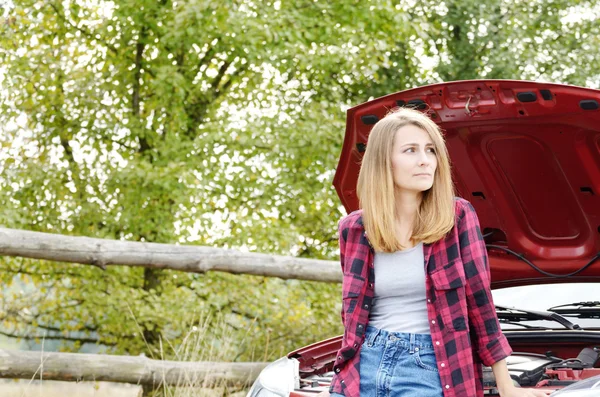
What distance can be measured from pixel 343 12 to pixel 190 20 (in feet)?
5.79

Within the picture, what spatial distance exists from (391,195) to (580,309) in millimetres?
1645

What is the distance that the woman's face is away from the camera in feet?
8.68

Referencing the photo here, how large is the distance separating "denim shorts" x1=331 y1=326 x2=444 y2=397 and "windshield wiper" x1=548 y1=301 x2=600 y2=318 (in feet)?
5.21

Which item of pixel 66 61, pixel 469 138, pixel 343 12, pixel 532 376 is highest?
pixel 343 12

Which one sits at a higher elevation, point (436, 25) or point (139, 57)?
point (436, 25)

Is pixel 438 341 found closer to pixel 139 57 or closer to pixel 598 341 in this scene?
pixel 598 341

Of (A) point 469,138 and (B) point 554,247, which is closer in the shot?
(A) point 469,138

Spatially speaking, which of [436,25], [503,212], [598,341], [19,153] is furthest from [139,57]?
[598,341]

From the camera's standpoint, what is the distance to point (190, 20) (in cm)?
845

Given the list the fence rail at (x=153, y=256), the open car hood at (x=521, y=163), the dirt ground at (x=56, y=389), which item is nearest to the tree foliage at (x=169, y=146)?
the fence rail at (x=153, y=256)

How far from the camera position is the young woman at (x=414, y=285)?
252 centimetres

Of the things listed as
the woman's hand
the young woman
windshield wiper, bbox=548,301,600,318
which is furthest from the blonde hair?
windshield wiper, bbox=548,301,600,318

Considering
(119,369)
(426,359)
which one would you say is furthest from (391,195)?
(119,369)

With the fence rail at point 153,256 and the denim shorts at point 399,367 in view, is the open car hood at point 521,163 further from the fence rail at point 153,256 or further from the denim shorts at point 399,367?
the fence rail at point 153,256
